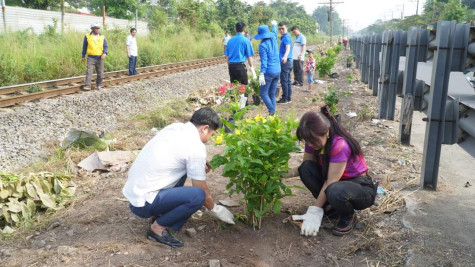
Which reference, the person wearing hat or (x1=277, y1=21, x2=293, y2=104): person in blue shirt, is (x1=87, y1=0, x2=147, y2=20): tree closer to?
(x1=277, y1=21, x2=293, y2=104): person in blue shirt

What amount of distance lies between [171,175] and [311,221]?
1275 millimetres

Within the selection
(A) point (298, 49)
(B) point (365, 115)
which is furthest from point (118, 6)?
(B) point (365, 115)

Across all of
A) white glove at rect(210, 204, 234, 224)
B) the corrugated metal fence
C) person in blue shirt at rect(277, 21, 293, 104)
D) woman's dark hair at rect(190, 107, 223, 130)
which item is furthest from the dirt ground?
the corrugated metal fence

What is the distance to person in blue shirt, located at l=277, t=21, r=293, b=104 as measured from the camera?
31.4 feet

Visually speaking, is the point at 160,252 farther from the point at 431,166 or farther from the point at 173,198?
the point at 431,166

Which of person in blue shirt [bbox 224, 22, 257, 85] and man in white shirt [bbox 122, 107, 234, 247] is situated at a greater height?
person in blue shirt [bbox 224, 22, 257, 85]

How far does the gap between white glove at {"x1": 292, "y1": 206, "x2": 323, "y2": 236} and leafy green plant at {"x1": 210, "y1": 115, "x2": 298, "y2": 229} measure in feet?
1.13

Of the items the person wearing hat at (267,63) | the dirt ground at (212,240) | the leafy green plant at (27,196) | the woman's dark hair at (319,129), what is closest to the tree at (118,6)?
the person wearing hat at (267,63)

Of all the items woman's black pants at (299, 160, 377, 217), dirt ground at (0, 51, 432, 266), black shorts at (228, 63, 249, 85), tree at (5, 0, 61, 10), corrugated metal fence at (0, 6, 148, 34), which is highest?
tree at (5, 0, 61, 10)

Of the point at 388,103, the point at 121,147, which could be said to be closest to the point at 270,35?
the point at 388,103

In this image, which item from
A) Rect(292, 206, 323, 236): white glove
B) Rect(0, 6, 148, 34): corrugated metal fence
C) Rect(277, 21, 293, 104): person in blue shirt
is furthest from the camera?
Rect(0, 6, 148, 34): corrugated metal fence

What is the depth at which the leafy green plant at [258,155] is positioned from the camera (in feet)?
10.2

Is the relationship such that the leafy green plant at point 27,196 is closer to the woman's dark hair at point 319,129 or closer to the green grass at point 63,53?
the woman's dark hair at point 319,129

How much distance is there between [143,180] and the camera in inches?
125
